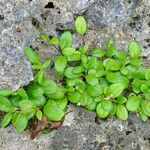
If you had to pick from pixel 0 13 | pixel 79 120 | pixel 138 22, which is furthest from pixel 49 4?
pixel 79 120

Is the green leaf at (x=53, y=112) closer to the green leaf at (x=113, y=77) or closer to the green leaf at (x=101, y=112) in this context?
the green leaf at (x=101, y=112)

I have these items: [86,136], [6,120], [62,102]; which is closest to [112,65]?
[62,102]

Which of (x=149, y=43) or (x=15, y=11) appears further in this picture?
(x=149, y=43)

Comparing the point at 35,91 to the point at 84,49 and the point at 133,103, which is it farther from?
the point at 133,103

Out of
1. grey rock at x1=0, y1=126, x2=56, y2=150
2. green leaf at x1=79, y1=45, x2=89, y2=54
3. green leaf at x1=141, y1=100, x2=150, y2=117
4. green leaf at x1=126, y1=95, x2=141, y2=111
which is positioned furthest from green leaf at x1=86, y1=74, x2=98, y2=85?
grey rock at x1=0, y1=126, x2=56, y2=150

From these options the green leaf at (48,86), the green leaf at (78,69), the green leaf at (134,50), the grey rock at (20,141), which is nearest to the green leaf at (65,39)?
the green leaf at (78,69)

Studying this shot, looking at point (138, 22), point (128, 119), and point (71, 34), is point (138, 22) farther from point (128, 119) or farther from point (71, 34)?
point (128, 119)
